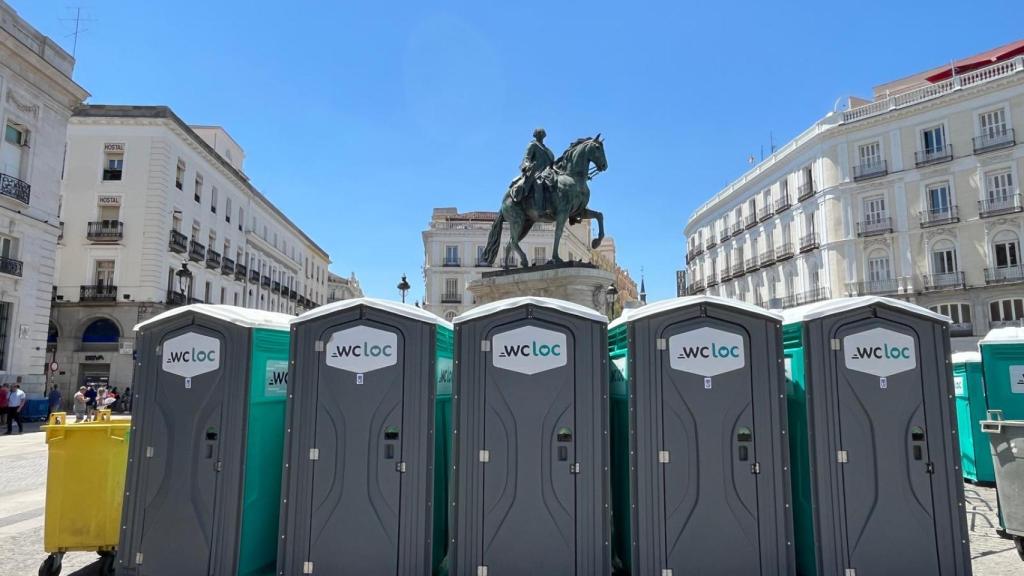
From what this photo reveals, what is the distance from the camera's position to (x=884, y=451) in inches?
190

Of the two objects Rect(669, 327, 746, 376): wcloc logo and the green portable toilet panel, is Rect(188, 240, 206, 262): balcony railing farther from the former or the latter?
the green portable toilet panel

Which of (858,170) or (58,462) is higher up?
(858,170)

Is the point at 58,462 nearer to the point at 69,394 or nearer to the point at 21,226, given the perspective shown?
the point at 21,226

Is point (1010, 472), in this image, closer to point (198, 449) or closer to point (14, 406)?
point (198, 449)

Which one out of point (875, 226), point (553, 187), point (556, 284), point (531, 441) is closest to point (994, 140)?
point (875, 226)

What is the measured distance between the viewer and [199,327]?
17.1ft

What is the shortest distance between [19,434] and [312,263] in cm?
4879

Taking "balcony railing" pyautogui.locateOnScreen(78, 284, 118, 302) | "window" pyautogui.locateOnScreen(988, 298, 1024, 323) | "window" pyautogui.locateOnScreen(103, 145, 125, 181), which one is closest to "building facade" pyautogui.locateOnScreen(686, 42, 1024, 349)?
Answer: "window" pyautogui.locateOnScreen(988, 298, 1024, 323)

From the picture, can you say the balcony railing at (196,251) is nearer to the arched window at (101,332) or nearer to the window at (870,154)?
the arched window at (101,332)

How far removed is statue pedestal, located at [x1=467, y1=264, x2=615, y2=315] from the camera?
13.6 meters

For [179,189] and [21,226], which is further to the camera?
[179,189]

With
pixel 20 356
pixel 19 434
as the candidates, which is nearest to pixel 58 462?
pixel 19 434

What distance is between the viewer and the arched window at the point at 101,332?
31359mm

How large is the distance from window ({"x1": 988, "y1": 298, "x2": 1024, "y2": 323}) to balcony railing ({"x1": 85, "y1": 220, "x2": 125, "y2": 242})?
43.4 metres
